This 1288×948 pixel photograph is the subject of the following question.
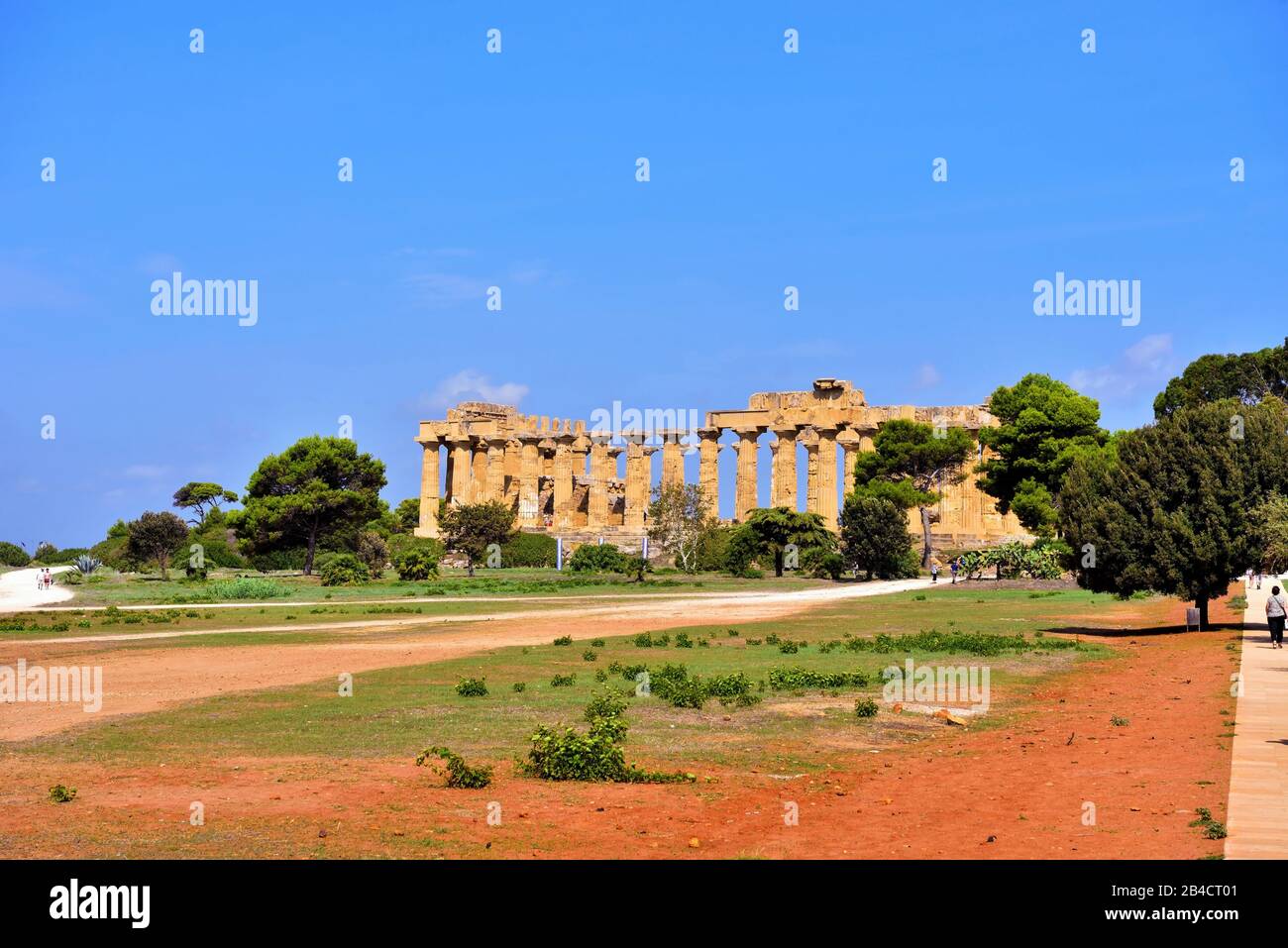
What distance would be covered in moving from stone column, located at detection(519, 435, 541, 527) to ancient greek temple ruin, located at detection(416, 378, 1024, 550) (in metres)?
0.07

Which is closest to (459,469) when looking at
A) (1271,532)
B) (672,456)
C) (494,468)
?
(494,468)

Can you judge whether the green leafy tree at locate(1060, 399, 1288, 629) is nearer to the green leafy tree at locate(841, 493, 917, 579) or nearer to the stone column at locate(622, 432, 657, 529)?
the green leafy tree at locate(841, 493, 917, 579)

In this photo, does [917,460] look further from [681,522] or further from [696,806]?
[696,806]

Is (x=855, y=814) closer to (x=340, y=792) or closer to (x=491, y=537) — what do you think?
(x=340, y=792)

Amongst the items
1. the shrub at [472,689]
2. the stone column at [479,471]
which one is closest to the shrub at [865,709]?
the shrub at [472,689]

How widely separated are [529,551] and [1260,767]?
253 ft

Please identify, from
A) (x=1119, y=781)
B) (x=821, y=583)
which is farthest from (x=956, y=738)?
(x=821, y=583)

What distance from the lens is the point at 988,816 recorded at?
1334 centimetres

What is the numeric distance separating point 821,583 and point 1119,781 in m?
53.8

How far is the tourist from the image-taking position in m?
31.0

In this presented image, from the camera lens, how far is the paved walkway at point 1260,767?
37.4ft

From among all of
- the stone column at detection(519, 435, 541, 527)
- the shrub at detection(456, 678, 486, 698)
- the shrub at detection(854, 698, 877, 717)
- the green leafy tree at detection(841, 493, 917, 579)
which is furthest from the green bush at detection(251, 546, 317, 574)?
the shrub at detection(854, 698, 877, 717)

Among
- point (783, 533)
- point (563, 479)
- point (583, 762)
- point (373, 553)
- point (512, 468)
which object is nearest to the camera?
point (583, 762)

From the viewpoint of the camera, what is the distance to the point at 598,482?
10150cm
